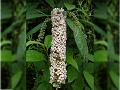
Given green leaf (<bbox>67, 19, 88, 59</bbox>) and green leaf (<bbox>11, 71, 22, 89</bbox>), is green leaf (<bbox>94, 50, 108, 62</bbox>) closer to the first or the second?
green leaf (<bbox>67, 19, 88, 59</bbox>)

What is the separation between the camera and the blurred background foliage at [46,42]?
1314mm

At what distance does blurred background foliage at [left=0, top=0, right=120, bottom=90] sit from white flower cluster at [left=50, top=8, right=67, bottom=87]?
0.04 m

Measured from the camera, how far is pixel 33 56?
1314mm

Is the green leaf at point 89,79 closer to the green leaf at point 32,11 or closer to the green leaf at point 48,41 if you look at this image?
the green leaf at point 48,41

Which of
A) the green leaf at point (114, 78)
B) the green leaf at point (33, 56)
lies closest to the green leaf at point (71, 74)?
the green leaf at point (33, 56)

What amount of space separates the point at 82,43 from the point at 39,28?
7.0 inches

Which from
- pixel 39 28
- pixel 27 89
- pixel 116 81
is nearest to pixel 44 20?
pixel 39 28

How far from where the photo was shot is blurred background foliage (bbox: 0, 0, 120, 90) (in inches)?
51.8

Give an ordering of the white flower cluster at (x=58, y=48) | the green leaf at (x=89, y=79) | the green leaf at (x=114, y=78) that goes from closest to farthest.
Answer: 1. the white flower cluster at (x=58, y=48)
2. the green leaf at (x=89, y=79)
3. the green leaf at (x=114, y=78)

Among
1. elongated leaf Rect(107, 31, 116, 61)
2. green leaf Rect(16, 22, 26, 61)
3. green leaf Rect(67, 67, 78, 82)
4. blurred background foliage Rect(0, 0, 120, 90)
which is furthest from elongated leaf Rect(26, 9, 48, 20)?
elongated leaf Rect(107, 31, 116, 61)

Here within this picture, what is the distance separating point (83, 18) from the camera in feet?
4.41

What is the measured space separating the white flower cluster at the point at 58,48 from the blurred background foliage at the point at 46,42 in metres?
0.04

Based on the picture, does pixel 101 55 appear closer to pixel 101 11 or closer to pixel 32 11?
pixel 101 11

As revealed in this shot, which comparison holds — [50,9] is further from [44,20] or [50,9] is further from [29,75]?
[29,75]
